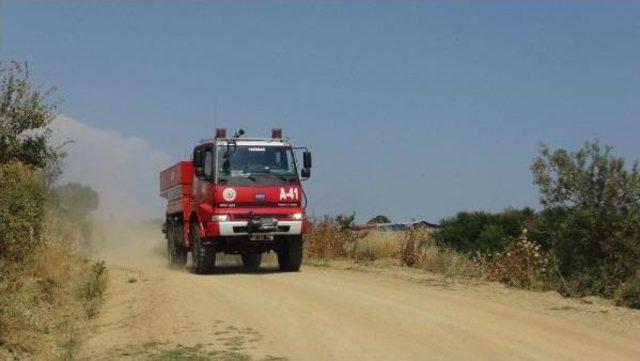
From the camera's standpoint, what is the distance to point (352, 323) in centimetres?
1030

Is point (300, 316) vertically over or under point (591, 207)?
under

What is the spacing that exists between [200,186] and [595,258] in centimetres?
914

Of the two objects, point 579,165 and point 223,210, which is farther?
point 223,210

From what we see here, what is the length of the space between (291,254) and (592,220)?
23.3ft

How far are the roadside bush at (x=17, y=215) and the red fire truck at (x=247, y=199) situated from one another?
401cm

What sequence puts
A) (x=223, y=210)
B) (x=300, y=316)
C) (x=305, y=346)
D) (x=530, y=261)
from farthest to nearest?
(x=223, y=210) → (x=530, y=261) → (x=300, y=316) → (x=305, y=346)

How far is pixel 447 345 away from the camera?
8977mm

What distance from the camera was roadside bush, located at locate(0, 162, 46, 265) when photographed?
13.1 m

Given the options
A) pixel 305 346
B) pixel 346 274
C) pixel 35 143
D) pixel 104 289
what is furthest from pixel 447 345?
pixel 35 143

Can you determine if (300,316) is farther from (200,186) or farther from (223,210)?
(200,186)

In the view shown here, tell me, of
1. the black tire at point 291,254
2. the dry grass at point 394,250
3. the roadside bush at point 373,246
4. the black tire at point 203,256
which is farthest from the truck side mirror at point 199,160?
the roadside bush at point 373,246

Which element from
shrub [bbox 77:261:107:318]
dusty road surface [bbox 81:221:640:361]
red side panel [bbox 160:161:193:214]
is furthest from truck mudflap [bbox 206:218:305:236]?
shrub [bbox 77:261:107:318]

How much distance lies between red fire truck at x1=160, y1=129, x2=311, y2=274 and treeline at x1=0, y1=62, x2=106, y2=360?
2898mm

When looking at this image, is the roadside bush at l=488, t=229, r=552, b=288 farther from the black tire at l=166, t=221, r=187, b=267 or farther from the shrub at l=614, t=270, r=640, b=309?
the black tire at l=166, t=221, r=187, b=267
